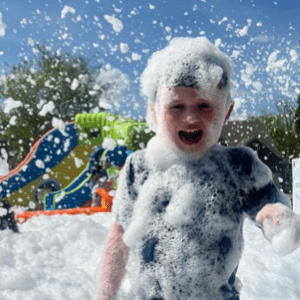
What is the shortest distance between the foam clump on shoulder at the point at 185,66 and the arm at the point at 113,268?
1.69ft

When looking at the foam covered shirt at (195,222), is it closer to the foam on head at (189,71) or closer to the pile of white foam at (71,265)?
the foam on head at (189,71)

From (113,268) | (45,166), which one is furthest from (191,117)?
(45,166)

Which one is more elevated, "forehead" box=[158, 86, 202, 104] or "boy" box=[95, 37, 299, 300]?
"forehead" box=[158, 86, 202, 104]

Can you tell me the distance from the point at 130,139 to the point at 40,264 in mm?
5579

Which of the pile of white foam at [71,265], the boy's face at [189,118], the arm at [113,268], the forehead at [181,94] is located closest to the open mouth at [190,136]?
the boy's face at [189,118]

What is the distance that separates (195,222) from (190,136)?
27 centimetres

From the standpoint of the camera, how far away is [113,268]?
124 cm

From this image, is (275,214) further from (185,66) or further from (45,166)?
(45,166)

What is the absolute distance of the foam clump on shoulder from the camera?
3.59 ft

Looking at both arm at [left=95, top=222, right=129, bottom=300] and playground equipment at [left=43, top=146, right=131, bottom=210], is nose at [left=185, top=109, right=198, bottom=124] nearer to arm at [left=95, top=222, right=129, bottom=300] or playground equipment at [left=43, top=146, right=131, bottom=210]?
arm at [left=95, top=222, right=129, bottom=300]

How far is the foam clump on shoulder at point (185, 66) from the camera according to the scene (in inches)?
43.1

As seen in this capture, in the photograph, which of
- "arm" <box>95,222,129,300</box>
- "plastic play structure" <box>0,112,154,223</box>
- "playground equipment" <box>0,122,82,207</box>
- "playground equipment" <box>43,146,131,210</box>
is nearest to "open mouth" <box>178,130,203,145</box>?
"arm" <box>95,222,129,300</box>

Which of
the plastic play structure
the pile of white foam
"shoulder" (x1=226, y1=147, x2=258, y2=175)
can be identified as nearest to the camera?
"shoulder" (x1=226, y1=147, x2=258, y2=175)

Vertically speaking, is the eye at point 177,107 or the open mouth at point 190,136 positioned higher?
the eye at point 177,107
